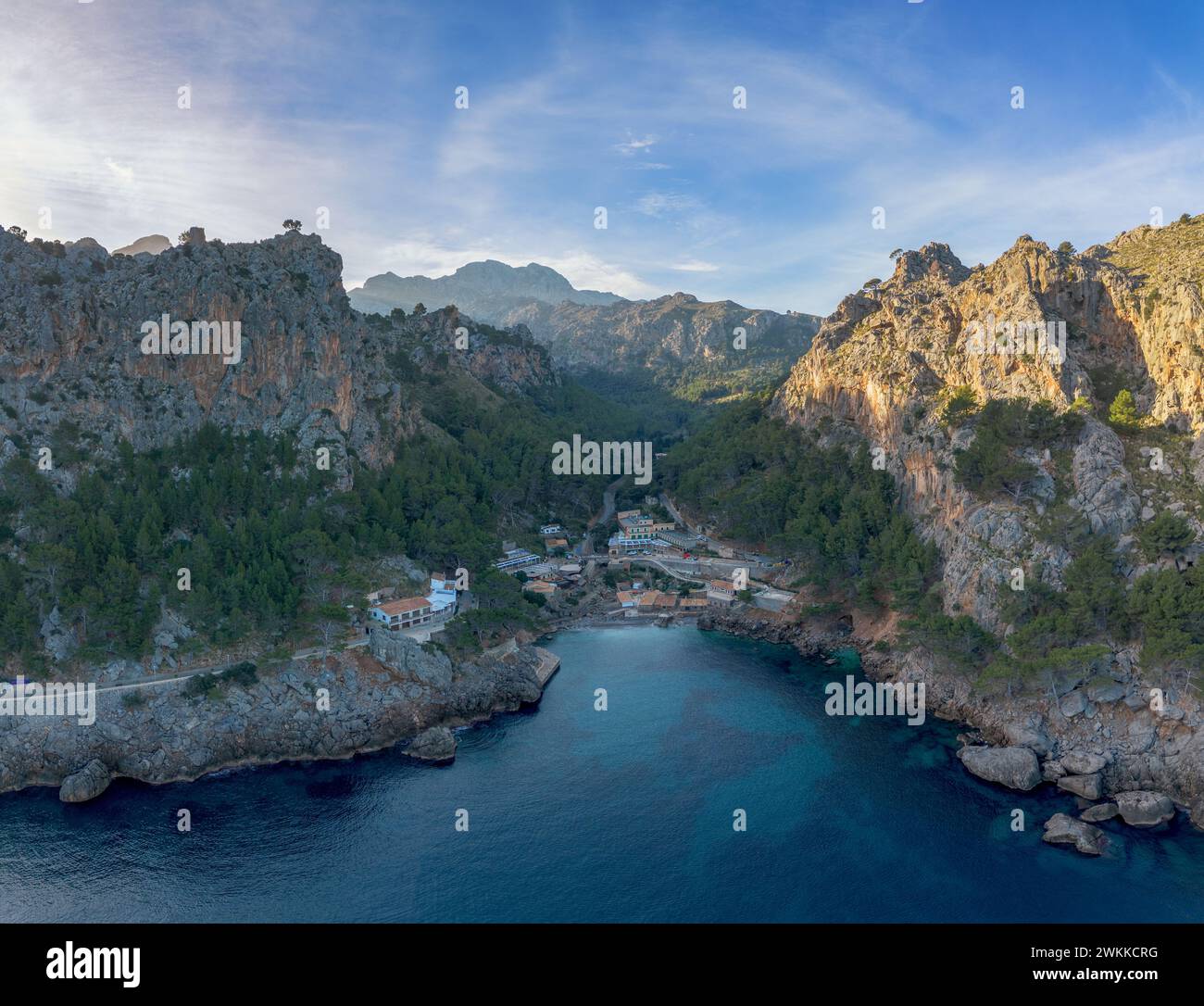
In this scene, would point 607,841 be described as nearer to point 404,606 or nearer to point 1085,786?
point 1085,786

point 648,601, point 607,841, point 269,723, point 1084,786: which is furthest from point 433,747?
point 1084,786

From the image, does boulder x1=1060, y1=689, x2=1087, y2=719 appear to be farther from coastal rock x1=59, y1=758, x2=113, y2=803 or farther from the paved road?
coastal rock x1=59, y1=758, x2=113, y2=803

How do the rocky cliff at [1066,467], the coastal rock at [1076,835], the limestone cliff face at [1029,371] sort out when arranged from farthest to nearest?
the limestone cliff face at [1029,371] → the rocky cliff at [1066,467] → the coastal rock at [1076,835]

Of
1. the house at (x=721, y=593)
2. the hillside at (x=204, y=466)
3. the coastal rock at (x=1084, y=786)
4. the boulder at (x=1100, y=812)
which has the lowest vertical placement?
the boulder at (x=1100, y=812)

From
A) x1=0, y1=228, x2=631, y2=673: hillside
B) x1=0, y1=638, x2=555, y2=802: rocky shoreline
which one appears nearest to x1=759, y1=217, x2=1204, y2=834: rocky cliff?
x1=0, y1=638, x2=555, y2=802: rocky shoreline

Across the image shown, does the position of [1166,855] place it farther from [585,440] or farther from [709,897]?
[585,440]

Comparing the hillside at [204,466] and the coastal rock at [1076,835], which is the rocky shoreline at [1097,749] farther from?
the hillside at [204,466]

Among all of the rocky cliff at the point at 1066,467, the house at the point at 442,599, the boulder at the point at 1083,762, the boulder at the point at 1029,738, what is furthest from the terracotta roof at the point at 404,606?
the boulder at the point at 1083,762
